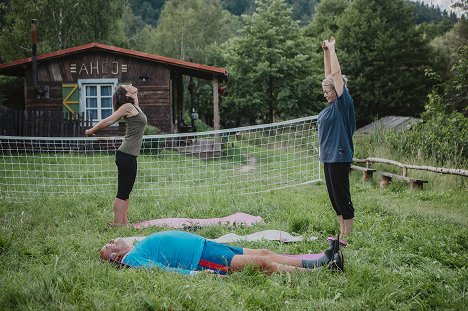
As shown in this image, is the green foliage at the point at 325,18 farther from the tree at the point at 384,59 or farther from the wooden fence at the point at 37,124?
the wooden fence at the point at 37,124

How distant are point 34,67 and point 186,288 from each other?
15.3 m

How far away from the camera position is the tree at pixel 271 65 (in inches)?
1004

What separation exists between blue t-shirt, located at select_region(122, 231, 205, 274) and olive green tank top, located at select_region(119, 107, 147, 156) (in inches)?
89.4

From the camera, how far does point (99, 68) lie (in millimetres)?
16953

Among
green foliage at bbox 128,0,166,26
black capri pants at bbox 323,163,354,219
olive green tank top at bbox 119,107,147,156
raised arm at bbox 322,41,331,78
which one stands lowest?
black capri pants at bbox 323,163,354,219

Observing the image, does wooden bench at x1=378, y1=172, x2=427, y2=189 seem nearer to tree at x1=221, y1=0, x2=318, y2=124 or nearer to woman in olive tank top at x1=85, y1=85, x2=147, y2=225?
woman in olive tank top at x1=85, y1=85, x2=147, y2=225

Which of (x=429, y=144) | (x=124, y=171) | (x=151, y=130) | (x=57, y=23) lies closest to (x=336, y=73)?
(x=124, y=171)

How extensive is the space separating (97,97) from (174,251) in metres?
14.5

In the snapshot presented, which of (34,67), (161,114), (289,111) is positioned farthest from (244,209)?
(289,111)

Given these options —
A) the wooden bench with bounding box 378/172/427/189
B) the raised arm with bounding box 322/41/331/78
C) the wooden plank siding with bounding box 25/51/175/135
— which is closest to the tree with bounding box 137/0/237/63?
the wooden plank siding with bounding box 25/51/175/135

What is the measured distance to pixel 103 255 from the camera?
12.4 feet

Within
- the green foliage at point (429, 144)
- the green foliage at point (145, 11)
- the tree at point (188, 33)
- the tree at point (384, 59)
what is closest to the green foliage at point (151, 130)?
the green foliage at point (429, 144)

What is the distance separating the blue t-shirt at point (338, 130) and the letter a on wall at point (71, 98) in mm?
14066

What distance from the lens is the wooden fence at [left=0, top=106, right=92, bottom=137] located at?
14.9 metres
